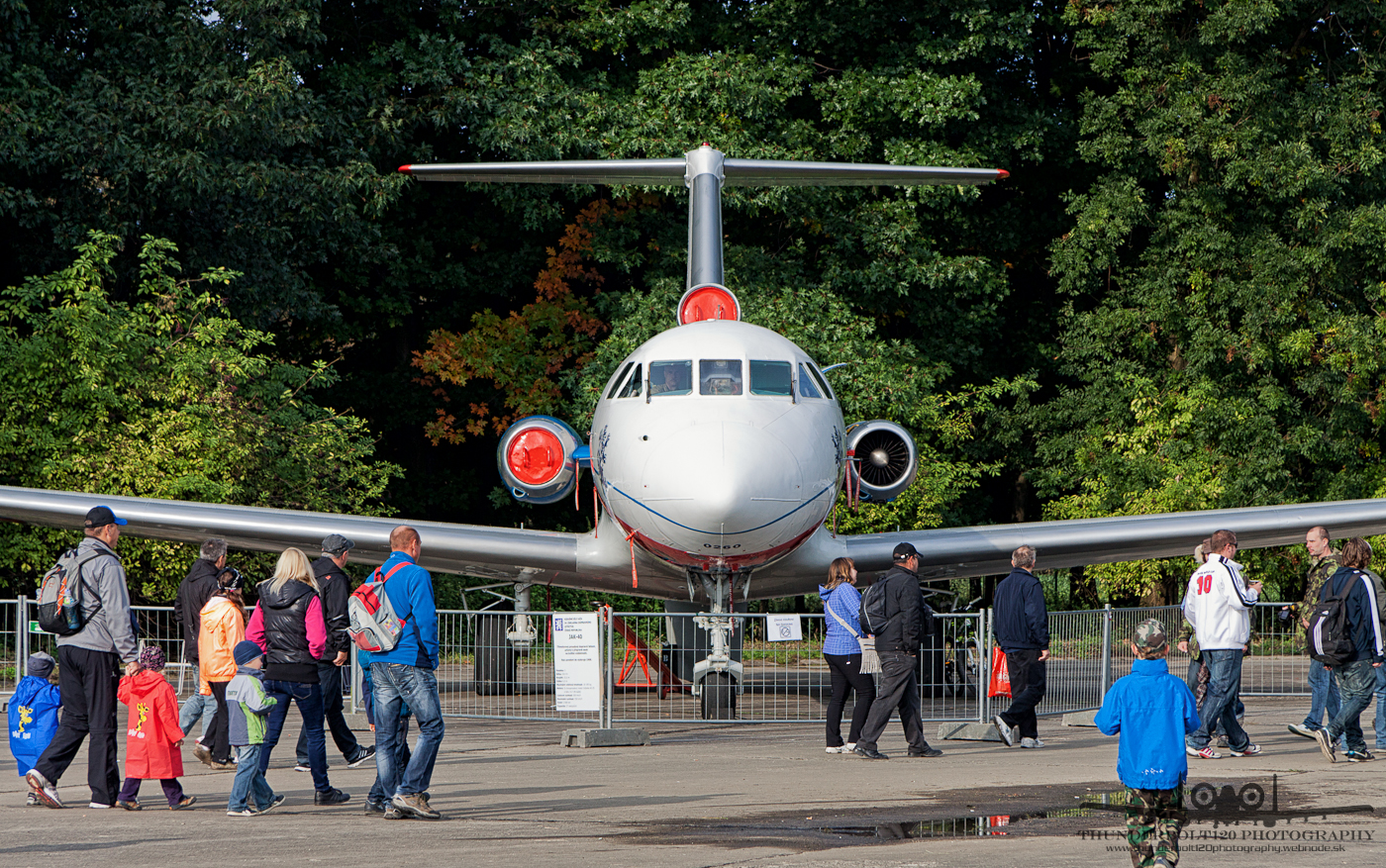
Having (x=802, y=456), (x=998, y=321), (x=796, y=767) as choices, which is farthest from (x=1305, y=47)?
(x=796, y=767)

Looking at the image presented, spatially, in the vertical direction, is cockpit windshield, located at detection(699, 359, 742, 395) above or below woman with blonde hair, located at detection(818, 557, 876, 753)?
above

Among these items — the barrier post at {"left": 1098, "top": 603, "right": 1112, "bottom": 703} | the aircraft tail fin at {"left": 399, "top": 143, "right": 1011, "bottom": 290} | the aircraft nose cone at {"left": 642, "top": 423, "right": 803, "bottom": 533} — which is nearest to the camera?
the aircraft nose cone at {"left": 642, "top": 423, "right": 803, "bottom": 533}

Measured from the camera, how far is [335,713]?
33.7 feet

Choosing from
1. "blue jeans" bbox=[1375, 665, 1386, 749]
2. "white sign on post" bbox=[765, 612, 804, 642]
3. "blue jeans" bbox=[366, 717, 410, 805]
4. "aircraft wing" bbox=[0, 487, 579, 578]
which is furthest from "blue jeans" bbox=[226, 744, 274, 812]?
"blue jeans" bbox=[1375, 665, 1386, 749]

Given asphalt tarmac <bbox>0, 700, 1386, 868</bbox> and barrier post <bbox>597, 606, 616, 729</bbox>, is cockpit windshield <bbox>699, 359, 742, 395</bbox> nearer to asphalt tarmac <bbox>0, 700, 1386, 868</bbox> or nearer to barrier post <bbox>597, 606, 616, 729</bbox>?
barrier post <bbox>597, 606, 616, 729</bbox>

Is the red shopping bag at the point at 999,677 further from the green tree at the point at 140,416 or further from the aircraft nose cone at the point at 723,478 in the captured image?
the green tree at the point at 140,416

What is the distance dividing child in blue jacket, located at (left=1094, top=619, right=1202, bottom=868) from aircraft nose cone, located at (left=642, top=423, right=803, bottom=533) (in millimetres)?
6189

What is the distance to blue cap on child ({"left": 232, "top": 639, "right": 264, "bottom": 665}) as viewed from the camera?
855 cm

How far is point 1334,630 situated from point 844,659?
11.8 feet

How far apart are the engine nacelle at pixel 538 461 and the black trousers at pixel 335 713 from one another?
6272mm

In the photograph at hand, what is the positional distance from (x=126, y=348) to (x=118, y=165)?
3434mm

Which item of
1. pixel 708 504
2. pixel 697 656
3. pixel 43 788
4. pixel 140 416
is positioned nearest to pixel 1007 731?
pixel 708 504

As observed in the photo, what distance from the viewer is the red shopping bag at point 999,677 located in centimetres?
1250

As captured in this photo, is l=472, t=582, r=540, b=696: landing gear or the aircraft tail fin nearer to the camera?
l=472, t=582, r=540, b=696: landing gear
